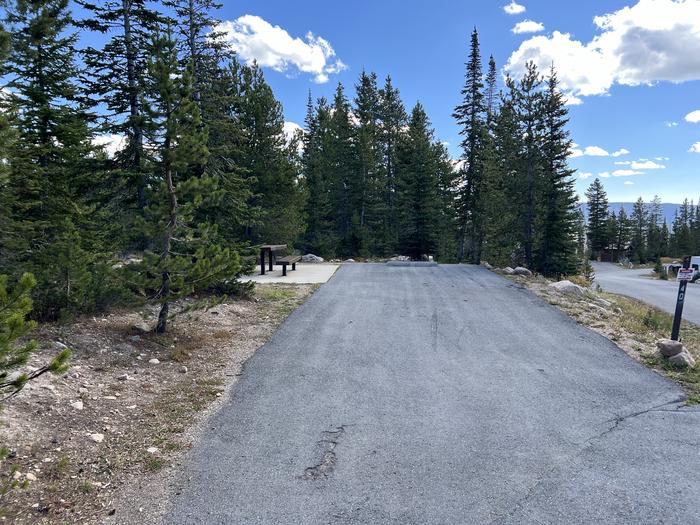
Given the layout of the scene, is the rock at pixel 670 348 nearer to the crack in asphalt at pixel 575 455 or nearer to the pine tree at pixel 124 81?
the crack in asphalt at pixel 575 455

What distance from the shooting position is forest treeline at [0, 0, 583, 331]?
Result: 686cm

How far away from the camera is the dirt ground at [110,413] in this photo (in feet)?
10.3

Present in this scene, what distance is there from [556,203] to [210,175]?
2011cm

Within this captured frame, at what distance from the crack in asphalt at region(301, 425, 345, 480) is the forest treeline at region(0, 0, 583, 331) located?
3551 mm

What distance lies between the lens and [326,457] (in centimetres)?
382

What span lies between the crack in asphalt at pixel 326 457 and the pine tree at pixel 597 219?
73990 millimetres

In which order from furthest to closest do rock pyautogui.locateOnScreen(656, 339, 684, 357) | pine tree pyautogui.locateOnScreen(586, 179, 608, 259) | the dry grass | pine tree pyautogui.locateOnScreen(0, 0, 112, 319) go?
1. pine tree pyautogui.locateOnScreen(586, 179, 608, 259)
2. pine tree pyautogui.locateOnScreen(0, 0, 112, 319)
3. rock pyautogui.locateOnScreen(656, 339, 684, 357)
4. the dry grass

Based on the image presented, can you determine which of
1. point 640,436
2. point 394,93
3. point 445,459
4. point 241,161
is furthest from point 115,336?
point 394,93

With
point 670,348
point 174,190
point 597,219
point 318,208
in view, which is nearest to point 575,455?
point 670,348

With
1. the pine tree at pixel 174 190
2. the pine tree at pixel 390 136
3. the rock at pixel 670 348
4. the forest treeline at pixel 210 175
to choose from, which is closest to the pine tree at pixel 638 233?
the forest treeline at pixel 210 175

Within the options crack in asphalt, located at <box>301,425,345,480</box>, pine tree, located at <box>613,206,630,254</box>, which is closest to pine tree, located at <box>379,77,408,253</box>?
crack in asphalt, located at <box>301,425,345,480</box>

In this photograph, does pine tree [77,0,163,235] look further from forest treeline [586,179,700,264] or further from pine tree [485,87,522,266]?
forest treeline [586,179,700,264]

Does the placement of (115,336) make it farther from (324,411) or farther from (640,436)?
(640,436)

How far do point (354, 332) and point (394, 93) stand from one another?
35146 millimetres
